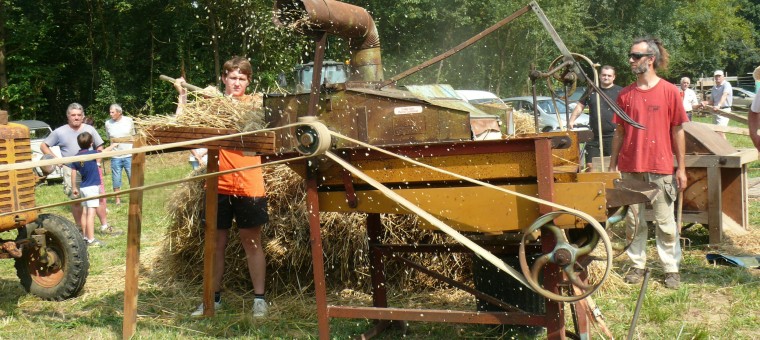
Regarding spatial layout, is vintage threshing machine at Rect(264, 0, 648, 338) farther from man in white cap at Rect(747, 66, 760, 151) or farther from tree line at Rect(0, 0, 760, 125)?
tree line at Rect(0, 0, 760, 125)

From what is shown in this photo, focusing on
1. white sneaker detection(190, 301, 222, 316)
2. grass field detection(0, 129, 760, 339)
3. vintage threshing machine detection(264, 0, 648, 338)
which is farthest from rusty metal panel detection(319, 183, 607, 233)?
white sneaker detection(190, 301, 222, 316)

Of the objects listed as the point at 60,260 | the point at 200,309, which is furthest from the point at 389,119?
the point at 60,260

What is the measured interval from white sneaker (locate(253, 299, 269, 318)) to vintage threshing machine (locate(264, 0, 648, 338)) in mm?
939

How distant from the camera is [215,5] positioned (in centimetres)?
1966

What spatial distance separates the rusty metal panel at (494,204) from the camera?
3.63 meters

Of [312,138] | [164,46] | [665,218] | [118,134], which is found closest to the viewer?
[312,138]

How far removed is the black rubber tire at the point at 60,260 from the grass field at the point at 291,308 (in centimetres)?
10

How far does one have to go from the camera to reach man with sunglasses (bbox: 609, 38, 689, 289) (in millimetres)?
5879

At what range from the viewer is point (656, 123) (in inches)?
231

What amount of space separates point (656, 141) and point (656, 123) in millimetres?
133

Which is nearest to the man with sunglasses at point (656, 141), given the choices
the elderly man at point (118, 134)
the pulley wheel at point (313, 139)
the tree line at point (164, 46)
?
the pulley wheel at point (313, 139)

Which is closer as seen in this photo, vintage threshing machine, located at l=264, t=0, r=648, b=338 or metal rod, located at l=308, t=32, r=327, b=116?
vintage threshing machine, located at l=264, t=0, r=648, b=338

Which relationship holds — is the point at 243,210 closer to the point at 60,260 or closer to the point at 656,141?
the point at 60,260

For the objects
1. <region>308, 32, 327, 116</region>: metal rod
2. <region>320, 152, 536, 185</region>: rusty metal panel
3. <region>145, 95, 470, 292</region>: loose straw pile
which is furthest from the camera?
<region>145, 95, 470, 292</region>: loose straw pile
